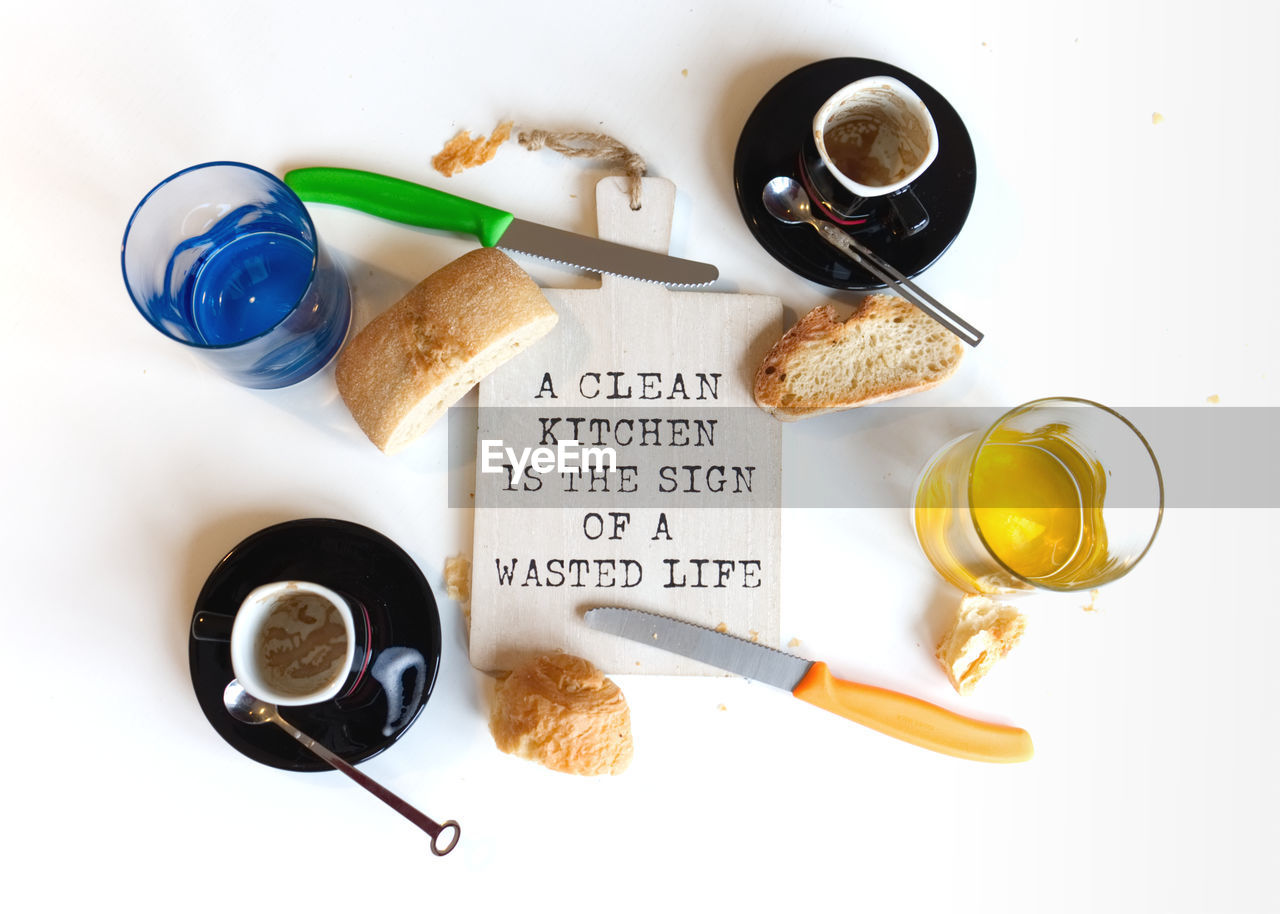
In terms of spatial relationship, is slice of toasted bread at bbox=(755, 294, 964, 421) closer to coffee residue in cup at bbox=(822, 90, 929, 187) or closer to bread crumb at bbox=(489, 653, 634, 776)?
coffee residue in cup at bbox=(822, 90, 929, 187)

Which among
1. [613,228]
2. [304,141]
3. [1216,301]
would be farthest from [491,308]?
[1216,301]

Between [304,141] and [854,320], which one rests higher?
[304,141]

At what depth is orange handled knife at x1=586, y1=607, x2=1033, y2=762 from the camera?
1051mm

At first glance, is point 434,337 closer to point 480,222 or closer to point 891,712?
point 480,222

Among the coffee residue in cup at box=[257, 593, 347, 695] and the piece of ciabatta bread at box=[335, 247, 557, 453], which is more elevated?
the piece of ciabatta bread at box=[335, 247, 557, 453]

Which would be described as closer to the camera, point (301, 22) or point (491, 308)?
point (491, 308)

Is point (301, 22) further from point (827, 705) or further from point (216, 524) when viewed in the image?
point (827, 705)

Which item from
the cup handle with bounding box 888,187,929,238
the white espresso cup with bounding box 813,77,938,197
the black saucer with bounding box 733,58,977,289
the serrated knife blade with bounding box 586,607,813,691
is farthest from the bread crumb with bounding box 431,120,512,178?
the serrated knife blade with bounding box 586,607,813,691

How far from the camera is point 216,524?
3.59 ft

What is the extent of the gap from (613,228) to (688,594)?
0.52 m

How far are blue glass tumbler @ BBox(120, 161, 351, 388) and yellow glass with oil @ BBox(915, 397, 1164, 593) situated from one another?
84 cm

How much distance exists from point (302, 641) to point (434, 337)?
0.43 m
